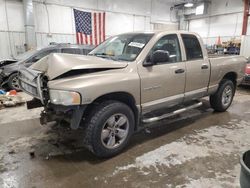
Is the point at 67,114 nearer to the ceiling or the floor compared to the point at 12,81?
nearer to the ceiling

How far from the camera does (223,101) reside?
4766 millimetres

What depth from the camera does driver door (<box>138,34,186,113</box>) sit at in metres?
3.02

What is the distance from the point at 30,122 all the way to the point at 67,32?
772cm

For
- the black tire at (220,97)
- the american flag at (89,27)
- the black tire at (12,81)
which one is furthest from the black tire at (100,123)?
the american flag at (89,27)

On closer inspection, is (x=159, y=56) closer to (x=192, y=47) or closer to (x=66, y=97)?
(x=192, y=47)

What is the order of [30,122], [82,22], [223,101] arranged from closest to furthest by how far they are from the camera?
[30,122]
[223,101]
[82,22]

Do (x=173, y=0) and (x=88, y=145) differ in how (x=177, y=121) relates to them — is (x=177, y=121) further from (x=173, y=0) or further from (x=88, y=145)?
Result: (x=173, y=0)

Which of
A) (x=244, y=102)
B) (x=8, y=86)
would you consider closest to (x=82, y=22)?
(x=8, y=86)

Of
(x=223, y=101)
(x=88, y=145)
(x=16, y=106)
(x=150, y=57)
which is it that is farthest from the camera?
(x=16, y=106)

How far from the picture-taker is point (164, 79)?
3205mm

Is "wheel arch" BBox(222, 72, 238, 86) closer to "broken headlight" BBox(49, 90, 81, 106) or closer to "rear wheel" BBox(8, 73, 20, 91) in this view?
"broken headlight" BBox(49, 90, 81, 106)

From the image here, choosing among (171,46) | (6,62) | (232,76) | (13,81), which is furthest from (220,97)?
(6,62)

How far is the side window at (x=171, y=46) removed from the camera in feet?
11.0

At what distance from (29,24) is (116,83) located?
837 centimetres
